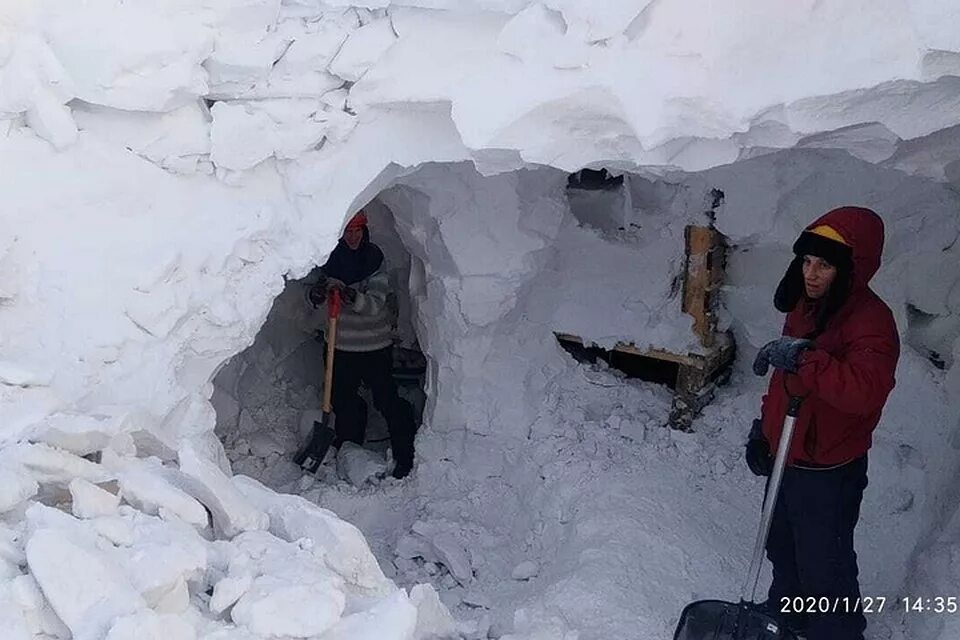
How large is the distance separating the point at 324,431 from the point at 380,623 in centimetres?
240

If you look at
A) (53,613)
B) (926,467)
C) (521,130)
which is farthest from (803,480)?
(53,613)

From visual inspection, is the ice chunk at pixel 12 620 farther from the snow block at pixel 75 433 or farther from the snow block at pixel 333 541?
the snow block at pixel 333 541

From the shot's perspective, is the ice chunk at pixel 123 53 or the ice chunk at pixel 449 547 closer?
the ice chunk at pixel 123 53

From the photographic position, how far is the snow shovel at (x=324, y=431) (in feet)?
13.9

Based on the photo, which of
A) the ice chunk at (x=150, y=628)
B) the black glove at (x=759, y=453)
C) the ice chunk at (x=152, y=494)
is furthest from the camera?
the black glove at (x=759, y=453)

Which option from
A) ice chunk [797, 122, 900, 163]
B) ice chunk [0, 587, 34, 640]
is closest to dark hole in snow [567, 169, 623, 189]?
ice chunk [797, 122, 900, 163]

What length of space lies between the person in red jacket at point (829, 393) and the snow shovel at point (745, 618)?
8 cm

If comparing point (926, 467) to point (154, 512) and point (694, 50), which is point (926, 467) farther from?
point (154, 512)

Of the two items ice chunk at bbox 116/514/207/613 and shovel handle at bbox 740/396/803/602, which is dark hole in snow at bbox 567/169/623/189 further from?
ice chunk at bbox 116/514/207/613

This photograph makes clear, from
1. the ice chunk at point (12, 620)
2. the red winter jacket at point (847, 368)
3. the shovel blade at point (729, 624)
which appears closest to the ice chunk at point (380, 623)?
the ice chunk at point (12, 620)

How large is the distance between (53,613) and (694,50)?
1992 millimetres

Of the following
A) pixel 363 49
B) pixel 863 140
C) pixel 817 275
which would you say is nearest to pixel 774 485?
pixel 817 275

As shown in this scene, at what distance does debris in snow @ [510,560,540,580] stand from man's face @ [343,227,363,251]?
4.91 feet

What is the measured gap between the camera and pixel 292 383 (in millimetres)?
4828
